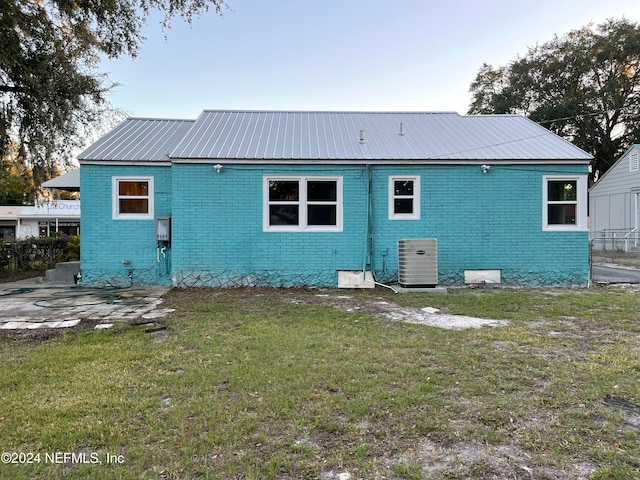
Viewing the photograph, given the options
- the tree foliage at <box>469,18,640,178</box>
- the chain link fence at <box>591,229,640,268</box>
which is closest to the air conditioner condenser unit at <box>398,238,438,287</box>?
the chain link fence at <box>591,229,640,268</box>

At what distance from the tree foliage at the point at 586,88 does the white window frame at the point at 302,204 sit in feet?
69.6

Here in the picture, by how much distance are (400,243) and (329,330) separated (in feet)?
14.2

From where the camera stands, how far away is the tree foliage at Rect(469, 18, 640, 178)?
25344 millimetres

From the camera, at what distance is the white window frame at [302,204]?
953cm

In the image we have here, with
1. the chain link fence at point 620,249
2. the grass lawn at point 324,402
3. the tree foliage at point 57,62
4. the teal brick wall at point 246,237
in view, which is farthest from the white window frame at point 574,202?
the tree foliage at point 57,62

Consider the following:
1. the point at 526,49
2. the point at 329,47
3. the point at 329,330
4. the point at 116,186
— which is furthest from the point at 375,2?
the point at 526,49

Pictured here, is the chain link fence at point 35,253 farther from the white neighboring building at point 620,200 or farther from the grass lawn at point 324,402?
the white neighboring building at point 620,200

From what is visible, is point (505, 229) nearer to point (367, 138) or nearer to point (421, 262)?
point (421, 262)

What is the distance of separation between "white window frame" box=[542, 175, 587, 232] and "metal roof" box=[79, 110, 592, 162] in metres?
0.48

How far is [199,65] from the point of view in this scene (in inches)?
562

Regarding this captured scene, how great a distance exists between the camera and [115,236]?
9.78m

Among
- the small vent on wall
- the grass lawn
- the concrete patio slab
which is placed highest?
the small vent on wall

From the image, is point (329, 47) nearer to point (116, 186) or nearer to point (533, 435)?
point (116, 186)

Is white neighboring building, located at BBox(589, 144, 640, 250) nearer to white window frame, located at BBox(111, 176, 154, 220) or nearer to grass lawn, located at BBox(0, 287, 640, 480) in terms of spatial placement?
grass lawn, located at BBox(0, 287, 640, 480)
